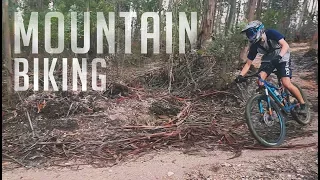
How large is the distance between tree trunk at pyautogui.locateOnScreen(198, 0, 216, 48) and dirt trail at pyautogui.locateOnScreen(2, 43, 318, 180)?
16.8 feet

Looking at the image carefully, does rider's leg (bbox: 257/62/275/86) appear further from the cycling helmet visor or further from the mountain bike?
the cycling helmet visor

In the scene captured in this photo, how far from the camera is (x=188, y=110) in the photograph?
19.7 ft

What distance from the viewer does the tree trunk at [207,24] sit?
29.0 ft

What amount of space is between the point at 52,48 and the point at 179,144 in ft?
28.7

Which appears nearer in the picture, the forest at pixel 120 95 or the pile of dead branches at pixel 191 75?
the forest at pixel 120 95

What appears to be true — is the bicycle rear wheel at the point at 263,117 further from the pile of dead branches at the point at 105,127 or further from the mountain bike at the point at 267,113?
the pile of dead branches at the point at 105,127

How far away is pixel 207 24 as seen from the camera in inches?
352

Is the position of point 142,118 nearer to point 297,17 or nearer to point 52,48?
point 52,48

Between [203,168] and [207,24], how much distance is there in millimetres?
6023

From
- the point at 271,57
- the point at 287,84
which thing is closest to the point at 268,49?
the point at 271,57

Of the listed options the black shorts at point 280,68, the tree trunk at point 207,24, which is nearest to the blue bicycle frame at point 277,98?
the black shorts at point 280,68

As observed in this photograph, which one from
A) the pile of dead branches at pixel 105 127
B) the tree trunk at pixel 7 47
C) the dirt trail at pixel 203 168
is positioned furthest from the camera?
the tree trunk at pixel 7 47

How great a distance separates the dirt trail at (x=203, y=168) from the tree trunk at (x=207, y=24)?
16.8 feet

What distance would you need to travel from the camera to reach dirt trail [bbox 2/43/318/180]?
3.53 metres
